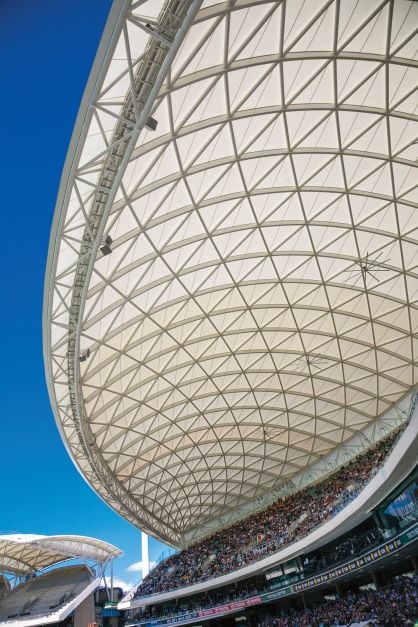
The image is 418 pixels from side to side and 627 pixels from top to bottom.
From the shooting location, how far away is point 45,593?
6981 centimetres

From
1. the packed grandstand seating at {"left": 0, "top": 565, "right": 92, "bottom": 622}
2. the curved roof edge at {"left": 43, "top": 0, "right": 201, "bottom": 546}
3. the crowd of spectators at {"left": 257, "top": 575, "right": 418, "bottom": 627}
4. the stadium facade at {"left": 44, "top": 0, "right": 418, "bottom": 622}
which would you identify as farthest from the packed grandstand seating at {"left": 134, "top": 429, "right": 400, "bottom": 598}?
the curved roof edge at {"left": 43, "top": 0, "right": 201, "bottom": 546}

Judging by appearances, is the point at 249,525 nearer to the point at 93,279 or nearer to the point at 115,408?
the point at 115,408

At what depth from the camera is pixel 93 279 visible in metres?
25.0

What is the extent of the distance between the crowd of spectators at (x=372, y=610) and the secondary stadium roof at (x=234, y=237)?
49.5 ft

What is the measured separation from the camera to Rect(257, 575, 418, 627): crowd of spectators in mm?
24016

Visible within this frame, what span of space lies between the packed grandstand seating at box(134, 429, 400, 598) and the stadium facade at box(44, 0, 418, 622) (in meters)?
1.34

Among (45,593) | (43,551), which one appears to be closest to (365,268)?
(43,551)

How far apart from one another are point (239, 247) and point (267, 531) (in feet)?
112

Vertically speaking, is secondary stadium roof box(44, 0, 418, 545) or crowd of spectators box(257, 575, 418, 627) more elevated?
secondary stadium roof box(44, 0, 418, 545)

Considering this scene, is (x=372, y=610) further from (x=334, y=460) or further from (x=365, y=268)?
(x=365, y=268)

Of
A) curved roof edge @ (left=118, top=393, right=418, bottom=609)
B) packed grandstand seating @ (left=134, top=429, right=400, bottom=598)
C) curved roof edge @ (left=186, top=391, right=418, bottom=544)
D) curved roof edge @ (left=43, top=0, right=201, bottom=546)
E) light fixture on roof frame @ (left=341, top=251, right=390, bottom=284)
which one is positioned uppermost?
light fixture on roof frame @ (left=341, top=251, right=390, bottom=284)

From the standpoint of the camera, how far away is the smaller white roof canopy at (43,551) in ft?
205

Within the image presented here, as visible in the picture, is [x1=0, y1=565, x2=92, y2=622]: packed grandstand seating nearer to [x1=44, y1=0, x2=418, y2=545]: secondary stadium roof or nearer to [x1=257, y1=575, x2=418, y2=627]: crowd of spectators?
[x1=44, y1=0, x2=418, y2=545]: secondary stadium roof

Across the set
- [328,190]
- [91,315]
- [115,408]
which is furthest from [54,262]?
[115,408]
